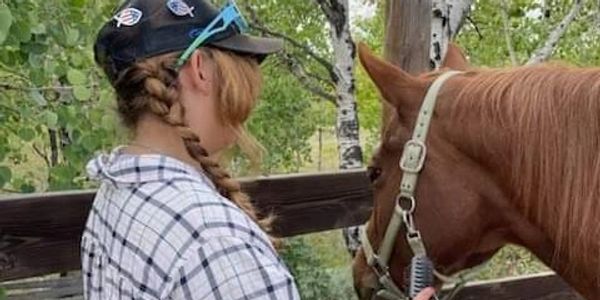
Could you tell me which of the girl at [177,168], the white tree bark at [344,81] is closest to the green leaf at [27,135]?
the girl at [177,168]

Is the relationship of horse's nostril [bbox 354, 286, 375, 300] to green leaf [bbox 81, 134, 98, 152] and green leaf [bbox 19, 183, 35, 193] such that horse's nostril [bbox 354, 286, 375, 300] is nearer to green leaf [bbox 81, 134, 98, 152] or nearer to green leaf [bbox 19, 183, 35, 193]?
green leaf [bbox 81, 134, 98, 152]

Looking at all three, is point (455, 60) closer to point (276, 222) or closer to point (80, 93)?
point (276, 222)

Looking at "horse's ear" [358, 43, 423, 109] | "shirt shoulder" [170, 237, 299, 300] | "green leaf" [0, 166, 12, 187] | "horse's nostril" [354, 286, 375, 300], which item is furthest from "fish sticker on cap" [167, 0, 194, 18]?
"horse's nostril" [354, 286, 375, 300]

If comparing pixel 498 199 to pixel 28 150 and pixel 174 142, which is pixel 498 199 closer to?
pixel 174 142

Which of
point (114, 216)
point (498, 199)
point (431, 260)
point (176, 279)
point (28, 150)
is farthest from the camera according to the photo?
point (28, 150)

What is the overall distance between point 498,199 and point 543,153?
0.62ft

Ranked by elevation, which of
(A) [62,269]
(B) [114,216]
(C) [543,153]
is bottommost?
(A) [62,269]

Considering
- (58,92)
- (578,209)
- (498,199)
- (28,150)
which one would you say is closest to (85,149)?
(58,92)

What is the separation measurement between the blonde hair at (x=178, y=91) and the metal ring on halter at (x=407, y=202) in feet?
2.56

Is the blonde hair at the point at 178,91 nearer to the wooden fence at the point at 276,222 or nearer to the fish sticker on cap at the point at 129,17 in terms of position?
the fish sticker on cap at the point at 129,17

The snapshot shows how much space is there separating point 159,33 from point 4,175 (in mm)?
1131

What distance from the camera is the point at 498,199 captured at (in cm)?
195

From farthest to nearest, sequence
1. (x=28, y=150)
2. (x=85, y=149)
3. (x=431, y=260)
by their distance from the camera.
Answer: (x=28, y=150)
(x=85, y=149)
(x=431, y=260)

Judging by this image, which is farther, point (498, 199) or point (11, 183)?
point (11, 183)
